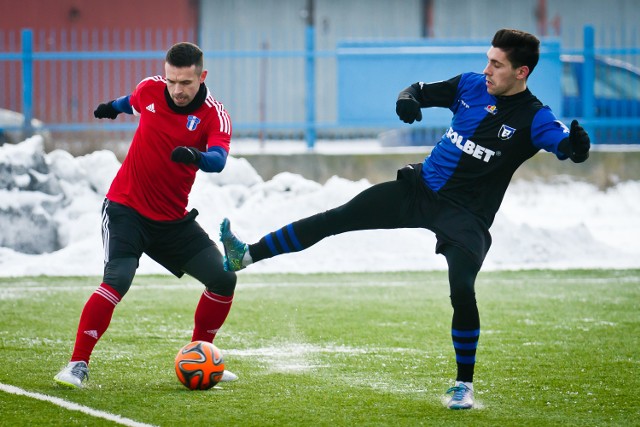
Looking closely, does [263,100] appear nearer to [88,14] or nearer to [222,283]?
[88,14]

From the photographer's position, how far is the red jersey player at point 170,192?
21.3 ft

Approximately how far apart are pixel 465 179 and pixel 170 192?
1772 mm

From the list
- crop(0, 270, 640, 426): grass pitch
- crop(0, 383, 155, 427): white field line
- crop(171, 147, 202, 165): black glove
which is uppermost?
crop(171, 147, 202, 165): black glove

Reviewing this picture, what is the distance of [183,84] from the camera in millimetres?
6488

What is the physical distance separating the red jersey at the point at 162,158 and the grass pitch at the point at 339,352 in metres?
1.05

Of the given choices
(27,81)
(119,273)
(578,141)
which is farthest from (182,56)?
(27,81)

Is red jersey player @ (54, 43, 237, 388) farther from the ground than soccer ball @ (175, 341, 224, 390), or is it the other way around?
red jersey player @ (54, 43, 237, 388)

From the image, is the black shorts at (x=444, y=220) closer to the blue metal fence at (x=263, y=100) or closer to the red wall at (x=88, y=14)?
the blue metal fence at (x=263, y=100)

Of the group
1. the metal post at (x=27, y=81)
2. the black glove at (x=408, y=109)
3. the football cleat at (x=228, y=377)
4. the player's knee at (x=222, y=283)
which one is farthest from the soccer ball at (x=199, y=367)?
the metal post at (x=27, y=81)

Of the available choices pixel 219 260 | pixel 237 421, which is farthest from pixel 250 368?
pixel 237 421

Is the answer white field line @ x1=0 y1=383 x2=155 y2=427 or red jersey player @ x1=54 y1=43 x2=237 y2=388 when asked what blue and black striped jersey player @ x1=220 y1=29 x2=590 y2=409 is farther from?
white field line @ x1=0 y1=383 x2=155 y2=427

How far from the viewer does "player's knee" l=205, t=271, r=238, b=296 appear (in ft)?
21.8

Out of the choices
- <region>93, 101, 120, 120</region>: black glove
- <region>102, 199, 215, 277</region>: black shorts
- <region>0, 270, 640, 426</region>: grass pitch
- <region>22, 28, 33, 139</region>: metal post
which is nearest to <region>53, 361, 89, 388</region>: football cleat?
<region>0, 270, 640, 426</region>: grass pitch

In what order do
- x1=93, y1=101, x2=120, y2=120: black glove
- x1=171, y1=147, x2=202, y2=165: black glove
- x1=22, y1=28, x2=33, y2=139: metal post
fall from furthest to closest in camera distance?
x1=22, y1=28, x2=33, y2=139: metal post < x1=93, y1=101, x2=120, y2=120: black glove < x1=171, y1=147, x2=202, y2=165: black glove
